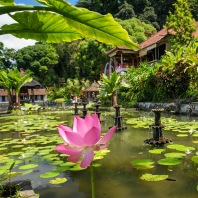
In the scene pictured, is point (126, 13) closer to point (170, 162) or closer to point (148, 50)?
point (148, 50)

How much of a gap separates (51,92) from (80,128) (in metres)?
32.8

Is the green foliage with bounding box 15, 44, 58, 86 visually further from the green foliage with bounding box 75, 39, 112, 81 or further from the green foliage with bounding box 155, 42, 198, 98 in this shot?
the green foliage with bounding box 155, 42, 198, 98

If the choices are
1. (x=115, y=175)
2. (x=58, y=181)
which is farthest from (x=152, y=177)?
(x=58, y=181)

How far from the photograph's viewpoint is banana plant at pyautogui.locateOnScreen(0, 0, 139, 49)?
1671mm

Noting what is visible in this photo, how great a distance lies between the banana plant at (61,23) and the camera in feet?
5.48

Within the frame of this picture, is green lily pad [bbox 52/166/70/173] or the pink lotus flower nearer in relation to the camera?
the pink lotus flower

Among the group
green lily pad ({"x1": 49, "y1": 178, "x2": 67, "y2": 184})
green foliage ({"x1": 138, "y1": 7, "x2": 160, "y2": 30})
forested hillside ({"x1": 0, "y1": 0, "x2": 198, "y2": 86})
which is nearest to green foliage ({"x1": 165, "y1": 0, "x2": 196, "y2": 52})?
green lily pad ({"x1": 49, "y1": 178, "x2": 67, "y2": 184})

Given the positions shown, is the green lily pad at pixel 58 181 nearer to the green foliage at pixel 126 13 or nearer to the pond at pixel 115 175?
the pond at pixel 115 175

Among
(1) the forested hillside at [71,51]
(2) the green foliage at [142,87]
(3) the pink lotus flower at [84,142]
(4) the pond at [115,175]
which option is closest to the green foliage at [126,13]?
(1) the forested hillside at [71,51]

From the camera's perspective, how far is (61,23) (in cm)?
224

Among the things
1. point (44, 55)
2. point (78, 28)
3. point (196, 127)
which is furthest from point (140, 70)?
point (44, 55)

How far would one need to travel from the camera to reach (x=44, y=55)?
122 feet

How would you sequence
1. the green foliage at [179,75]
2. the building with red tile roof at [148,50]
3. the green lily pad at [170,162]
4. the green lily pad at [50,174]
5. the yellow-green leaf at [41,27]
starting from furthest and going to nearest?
the building with red tile roof at [148,50], the green foliage at [179,75], the green lily pad at [170,162], the green lily pad at [50,174], the yellow-green leaf at [41,27]

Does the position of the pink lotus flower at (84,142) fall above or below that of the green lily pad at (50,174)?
above
